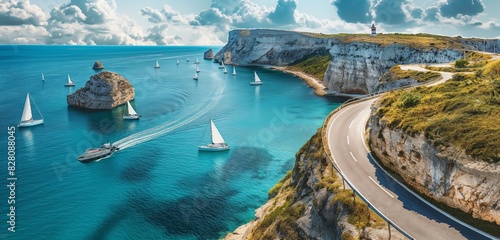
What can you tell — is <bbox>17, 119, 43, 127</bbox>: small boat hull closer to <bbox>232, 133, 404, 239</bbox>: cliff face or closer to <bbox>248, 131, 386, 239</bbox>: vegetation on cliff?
<bbox>248, 131, 386, 239</bbox>: vegetation on cliff

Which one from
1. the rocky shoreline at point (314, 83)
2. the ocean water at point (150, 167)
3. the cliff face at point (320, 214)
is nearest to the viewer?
the cliff face at point (320, 214)

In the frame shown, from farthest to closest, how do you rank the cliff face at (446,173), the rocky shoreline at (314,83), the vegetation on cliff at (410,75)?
the rocky shoreline at (314,83) → the vegetation on cliff at (410,75) → the cliff face at (446,173)

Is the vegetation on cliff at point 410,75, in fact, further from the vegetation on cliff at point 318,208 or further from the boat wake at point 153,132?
the boat wake at point 153,132

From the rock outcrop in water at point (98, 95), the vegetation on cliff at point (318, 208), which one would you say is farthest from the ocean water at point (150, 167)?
the vegetation on cliff at point (318, 208)

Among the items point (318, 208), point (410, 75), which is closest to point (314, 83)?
point (410, 75)

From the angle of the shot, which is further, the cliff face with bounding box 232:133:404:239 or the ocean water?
the ocean water

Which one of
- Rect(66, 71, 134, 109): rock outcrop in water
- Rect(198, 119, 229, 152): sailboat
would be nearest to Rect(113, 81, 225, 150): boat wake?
Rect(198, 119, 229, 152): sailboat

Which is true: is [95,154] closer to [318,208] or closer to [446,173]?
[318,208]
